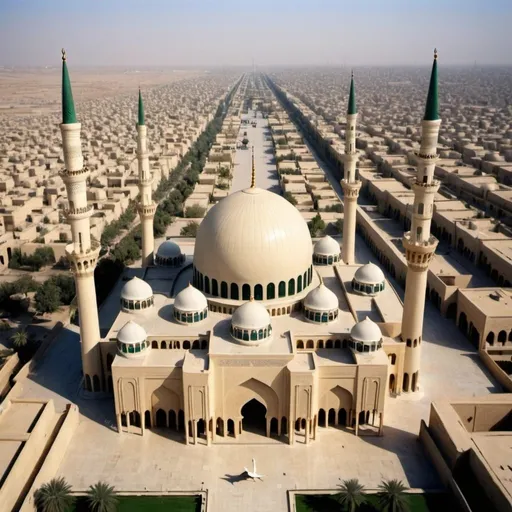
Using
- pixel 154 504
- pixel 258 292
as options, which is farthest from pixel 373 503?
pixel 258 292

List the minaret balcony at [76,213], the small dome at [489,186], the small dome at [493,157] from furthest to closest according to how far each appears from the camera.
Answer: the small dome at [493,157] < the small dome at [489,186] < the minaret balcony at [76,213]

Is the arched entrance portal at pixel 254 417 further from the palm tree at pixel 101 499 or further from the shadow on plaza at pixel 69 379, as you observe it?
the palm tree at pixel 101 499

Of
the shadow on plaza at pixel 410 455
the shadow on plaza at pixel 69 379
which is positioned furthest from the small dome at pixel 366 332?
the shadow on plaza at pixel 69 379

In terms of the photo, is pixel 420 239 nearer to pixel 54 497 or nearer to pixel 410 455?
pixel 410 455

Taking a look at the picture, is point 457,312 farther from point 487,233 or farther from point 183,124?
point 183,124

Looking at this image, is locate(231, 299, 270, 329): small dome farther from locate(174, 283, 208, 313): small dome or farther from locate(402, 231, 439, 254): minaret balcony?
locate(402, 231, 439, 254): minaret balcony
